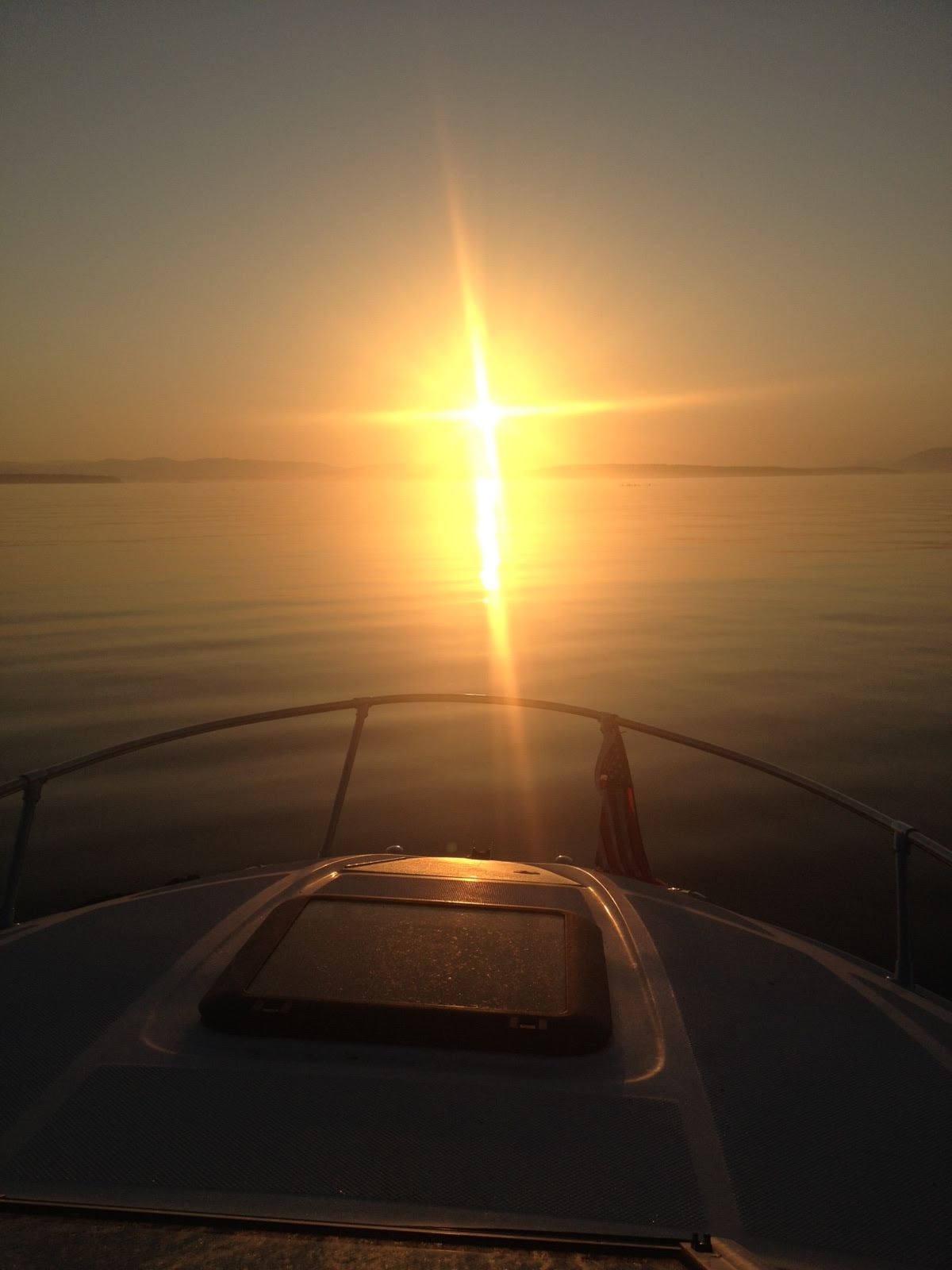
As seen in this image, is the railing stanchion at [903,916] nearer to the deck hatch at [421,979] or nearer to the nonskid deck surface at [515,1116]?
the nonskid deck surface at [515,1116]

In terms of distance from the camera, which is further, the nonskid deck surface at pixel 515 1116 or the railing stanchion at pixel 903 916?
the railing stanchion at pixel 903 916

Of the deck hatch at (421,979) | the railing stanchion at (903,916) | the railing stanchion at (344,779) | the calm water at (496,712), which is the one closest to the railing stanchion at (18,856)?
the railing stanchion at (344,779)

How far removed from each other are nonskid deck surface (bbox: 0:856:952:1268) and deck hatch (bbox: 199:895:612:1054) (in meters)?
0.07

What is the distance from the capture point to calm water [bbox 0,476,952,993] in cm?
847

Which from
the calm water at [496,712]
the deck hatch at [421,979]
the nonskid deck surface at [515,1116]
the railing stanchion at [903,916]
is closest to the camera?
the nonskid deck surface at [515,1116]

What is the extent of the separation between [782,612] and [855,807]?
17081 mm

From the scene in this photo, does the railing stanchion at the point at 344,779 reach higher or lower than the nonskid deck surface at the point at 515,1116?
higher

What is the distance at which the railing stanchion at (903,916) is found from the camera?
3.95 m

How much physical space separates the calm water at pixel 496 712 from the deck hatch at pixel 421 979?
179 inches

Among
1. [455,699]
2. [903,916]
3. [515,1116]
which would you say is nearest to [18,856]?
[455,699]

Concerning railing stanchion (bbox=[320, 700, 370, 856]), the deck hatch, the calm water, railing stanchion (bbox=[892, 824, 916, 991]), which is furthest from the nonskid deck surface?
the calm water

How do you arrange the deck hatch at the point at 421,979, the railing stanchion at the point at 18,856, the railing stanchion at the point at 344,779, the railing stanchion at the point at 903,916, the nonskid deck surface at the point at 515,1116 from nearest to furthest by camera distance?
the nonskid deck surface at the point at 515,1116, the deck hatch at the point at 421,979, the railing stanchion at the point at 903,916, the railing stanchion at the point at 18,856, the railing stanchion at the point at 344,779

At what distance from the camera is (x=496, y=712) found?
13.3 meters

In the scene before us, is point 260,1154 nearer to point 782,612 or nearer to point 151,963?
point 151,963
